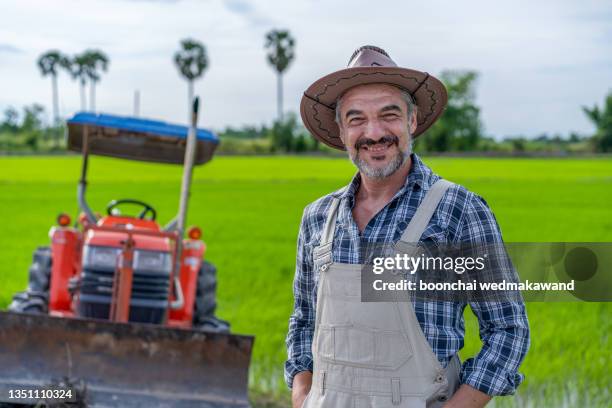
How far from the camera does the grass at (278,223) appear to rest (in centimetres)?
646

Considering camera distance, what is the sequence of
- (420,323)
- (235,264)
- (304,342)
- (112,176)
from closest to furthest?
(420,323), (304,342), (235,264), (112,176)

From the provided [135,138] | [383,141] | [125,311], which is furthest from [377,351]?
[135,138]

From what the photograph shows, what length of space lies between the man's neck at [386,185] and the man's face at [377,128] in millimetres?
25

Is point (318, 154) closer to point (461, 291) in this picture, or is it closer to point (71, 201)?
point (71, 201)

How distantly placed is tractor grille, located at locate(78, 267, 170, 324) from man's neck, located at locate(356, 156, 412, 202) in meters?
4.14

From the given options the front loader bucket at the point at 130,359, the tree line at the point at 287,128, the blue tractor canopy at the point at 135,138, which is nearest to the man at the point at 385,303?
the front loader bucket at the point at 130,359

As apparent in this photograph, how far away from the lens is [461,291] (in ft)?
7.66

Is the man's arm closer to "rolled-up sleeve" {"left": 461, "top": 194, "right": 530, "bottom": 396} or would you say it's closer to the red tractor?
"rolled-up sleeve" {"left": 461, "top": 194, "right": 530, "bottom": 396}

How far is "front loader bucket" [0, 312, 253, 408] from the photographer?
5.59m

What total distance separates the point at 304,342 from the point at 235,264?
9487 mm

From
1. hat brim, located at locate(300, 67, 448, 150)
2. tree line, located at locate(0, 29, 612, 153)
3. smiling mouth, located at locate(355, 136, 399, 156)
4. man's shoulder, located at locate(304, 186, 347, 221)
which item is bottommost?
man's shoulder, located at locate(304, 186, 347, 221)

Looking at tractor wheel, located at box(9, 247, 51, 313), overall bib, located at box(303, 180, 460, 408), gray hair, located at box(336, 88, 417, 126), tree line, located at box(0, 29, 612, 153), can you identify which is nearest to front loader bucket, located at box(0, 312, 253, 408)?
tractor wheel, located at box(9, 247, 51, 313)

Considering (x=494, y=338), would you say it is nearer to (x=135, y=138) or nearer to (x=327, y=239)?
(x=327, y=239)

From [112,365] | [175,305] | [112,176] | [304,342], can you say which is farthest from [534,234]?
[112,176]
